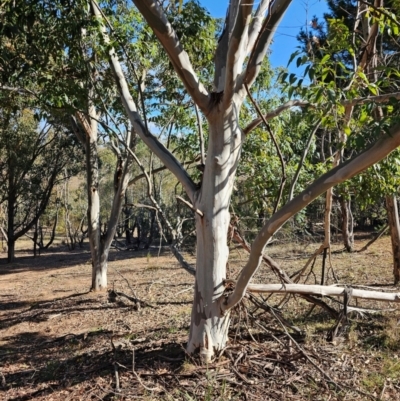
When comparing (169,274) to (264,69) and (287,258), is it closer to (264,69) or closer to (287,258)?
(287,258)

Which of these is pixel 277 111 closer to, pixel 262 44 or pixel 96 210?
pixel 262 44

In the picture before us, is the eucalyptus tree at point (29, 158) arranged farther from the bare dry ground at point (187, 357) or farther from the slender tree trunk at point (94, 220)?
the bare dry ground at point (187, 357)

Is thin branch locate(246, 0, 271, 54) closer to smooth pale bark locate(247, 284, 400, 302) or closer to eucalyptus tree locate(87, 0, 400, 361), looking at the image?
eucalyptus tree locate(87, 0, 400, 361)

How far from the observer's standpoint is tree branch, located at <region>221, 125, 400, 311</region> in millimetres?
2305

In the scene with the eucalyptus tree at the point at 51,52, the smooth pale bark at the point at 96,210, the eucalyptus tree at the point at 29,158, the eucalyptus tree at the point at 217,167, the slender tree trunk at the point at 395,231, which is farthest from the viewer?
the eucalyptus tree at the point at 29,158

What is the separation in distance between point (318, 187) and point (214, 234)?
126cm

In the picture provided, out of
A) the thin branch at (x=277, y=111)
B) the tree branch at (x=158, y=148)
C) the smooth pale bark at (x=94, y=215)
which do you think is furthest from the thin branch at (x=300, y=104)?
the smooth pale bark at (x=94, y=215)

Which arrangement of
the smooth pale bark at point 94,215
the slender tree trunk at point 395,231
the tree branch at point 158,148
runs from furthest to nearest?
the smooth pale bark at point 94,215 < the slender tree trunk at point 395,231 < the tree branch at point 158,148

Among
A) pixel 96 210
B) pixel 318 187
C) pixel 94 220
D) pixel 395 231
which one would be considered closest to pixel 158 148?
pixel 318 187

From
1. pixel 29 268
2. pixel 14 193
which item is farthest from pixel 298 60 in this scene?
pixel 14 193

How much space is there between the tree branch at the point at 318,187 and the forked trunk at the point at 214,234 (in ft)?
0.90

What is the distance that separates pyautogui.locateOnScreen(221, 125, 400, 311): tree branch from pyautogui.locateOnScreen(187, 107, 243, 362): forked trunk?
0.27 metres

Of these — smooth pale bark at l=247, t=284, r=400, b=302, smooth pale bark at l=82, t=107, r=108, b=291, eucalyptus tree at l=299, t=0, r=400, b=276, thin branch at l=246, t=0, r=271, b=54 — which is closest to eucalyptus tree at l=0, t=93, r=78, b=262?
smooth pale bark at l=82, t=107, r=108, b=291

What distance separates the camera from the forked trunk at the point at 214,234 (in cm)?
367
